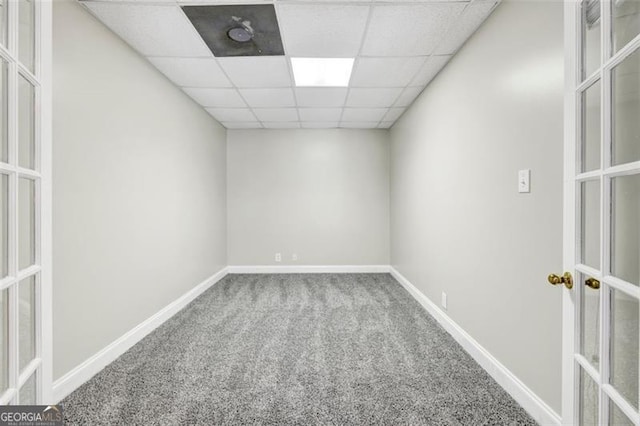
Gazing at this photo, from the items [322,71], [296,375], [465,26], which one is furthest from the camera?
[322,71]

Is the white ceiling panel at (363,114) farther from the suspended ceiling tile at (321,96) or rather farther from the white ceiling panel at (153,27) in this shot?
the white ceiling panel at (153,27)

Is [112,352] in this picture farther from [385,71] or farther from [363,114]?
[363,114]

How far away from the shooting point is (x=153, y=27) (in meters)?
2.07

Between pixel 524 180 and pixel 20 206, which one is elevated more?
pixel 524 180

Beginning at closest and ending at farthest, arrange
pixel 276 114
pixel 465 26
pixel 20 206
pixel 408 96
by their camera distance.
Answer: pixel 20 206 → pixel 465 26 → pixel 408 96 → pixel 276 114

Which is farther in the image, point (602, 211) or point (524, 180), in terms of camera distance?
point (524, 180)

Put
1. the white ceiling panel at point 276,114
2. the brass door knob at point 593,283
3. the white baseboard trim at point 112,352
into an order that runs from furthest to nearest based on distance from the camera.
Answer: the white ceiling panel at point 276,114 < the white baseboard trim at point 112,352 < the brass door knob at point 593,283

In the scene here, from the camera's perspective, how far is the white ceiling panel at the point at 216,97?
3.19 metres

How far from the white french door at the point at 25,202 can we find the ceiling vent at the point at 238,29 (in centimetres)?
98

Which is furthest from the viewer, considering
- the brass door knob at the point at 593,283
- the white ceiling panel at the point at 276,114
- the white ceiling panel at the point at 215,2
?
the white ceiling panel at the point at 276,114

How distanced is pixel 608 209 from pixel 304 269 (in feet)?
13.3

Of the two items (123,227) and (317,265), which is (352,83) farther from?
(317,265)

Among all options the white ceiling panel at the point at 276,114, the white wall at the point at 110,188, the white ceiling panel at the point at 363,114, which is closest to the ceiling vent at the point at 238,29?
the white wall at the point at 110,188

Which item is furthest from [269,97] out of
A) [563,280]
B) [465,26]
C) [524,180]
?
[563,280]
